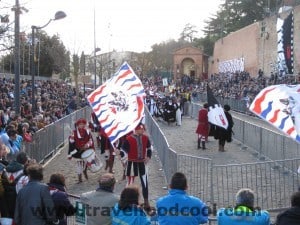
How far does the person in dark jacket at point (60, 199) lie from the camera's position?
6.32 m

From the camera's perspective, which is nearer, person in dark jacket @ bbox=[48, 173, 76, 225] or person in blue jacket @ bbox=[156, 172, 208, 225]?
person in blue jacket @ bbox=[156, 172, 208, 225]

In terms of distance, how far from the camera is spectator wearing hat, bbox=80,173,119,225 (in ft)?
19.1

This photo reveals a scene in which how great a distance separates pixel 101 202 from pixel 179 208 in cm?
84

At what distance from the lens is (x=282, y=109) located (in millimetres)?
7508

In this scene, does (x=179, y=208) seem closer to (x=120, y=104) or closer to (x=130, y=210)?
(x=130, y=210)

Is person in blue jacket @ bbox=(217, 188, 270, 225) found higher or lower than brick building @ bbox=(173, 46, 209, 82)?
lower

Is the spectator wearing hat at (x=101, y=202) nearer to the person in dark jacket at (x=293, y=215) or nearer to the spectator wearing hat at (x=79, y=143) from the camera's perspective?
the person in dark jacket at (x=293, y=215)

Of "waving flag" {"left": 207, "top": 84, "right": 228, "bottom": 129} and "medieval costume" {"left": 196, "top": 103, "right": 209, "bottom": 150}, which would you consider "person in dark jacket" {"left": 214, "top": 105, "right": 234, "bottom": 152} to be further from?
"medieval costume" {"left": 196, "top": 103, "right": 209, "bottom": 150}

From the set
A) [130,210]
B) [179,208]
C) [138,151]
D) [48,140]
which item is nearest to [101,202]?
[130,210]

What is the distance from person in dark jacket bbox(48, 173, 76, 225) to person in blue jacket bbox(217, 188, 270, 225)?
1.89m

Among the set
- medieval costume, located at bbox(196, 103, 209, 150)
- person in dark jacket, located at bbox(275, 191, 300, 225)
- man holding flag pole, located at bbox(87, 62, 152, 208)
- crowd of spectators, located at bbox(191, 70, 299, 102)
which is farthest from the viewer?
crowd of spectators, located at bbox(191, 70, 299, 102)

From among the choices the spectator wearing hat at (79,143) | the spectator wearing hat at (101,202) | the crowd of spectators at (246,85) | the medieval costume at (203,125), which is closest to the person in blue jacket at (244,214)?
the spectator wearing hat at (101,202)

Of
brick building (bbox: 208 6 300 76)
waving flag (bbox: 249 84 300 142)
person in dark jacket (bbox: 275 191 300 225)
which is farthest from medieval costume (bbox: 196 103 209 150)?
brick building (bbox: 208 6 300 76)

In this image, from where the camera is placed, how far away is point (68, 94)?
128ft
